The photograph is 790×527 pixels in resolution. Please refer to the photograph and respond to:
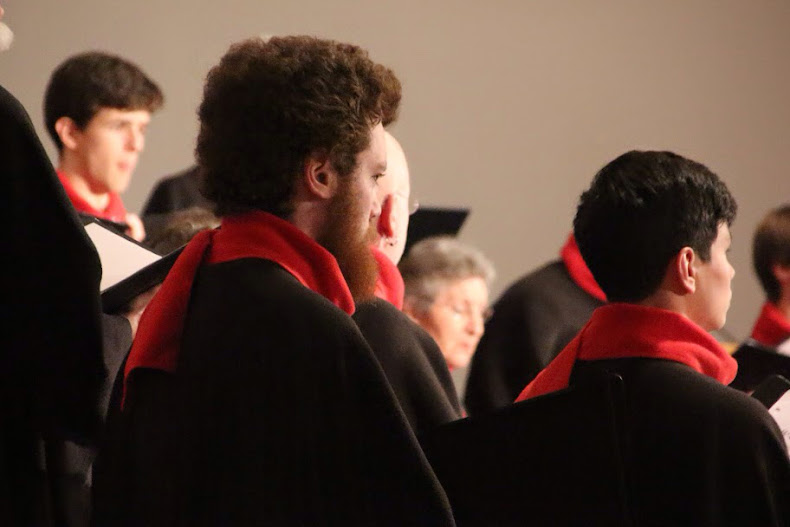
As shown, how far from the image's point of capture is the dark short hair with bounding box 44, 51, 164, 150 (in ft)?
12.9

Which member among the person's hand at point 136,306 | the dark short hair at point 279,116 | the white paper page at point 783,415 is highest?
the dark short hair at point 279,116

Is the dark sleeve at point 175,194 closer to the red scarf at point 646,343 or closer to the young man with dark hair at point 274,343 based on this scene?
the red scarf at point 646,343

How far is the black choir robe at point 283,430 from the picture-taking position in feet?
5.30

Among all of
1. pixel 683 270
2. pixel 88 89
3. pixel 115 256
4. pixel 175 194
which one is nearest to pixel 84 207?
pixel 88 89

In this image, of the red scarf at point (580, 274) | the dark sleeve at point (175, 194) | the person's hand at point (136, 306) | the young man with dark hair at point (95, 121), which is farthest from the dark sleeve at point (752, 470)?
the dark sleeve at point (175, 194)

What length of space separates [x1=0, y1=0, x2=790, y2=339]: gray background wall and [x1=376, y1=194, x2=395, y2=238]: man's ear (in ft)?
13.0

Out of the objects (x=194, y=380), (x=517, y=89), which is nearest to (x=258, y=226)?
(x=194, y=380)

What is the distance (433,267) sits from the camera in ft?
14.1

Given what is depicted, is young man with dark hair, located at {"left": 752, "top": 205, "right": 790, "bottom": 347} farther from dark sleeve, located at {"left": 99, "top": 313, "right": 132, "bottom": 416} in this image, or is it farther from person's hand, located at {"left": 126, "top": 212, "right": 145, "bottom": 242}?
dark sleeve, located at {"left": 99, "top": 313, "right": 132, "bottom": 416}

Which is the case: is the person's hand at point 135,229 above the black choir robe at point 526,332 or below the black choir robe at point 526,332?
above

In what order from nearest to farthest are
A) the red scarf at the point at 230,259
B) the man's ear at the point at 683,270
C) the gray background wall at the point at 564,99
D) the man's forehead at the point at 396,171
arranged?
1. the red scarf at the point at 230,259
2. the man's ear at the point at 683,270
3. the man's forehead at the point at 396,171
4. the gray background wall at the point at 564,99

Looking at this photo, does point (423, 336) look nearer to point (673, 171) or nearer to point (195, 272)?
point (673, 171)

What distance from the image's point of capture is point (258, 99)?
179cm

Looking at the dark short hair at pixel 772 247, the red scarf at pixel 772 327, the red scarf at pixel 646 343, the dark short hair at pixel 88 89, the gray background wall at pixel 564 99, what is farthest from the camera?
the gray background wall at pixel 564 99
